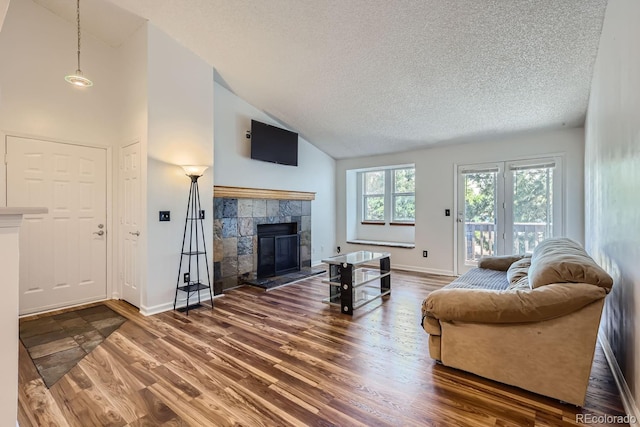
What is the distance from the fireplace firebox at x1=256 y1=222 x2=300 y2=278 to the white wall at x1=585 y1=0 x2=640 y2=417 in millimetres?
3984

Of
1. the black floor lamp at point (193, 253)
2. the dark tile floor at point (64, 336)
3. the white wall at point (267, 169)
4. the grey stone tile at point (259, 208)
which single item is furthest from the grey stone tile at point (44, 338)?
the grey stone tile at point (259, 208)

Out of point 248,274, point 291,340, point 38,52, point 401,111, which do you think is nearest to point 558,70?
point 401,111

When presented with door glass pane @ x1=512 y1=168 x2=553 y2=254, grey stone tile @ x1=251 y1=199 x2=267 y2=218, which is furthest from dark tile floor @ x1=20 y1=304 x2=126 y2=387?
door glass pane @ x1=512 y1=168 x2=553 y2=254

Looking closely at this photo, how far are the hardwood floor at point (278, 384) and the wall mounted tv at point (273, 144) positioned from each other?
8.82 feet

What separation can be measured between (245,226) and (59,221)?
215 centimetres

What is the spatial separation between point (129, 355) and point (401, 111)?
404cm

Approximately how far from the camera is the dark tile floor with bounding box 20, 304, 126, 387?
90.8 inches

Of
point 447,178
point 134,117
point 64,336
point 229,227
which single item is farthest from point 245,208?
point 447,178

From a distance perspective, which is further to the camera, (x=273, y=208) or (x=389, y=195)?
(x=389, y=195)

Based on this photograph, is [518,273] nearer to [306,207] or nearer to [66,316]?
[306,207]

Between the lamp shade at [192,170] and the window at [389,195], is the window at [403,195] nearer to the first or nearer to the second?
the window at [389,195]

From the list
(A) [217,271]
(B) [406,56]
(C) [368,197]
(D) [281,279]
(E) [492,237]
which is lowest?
(D) [281,279]

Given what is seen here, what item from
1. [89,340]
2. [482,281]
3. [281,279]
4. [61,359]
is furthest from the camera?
[281,279]

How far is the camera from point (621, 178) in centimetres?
191
